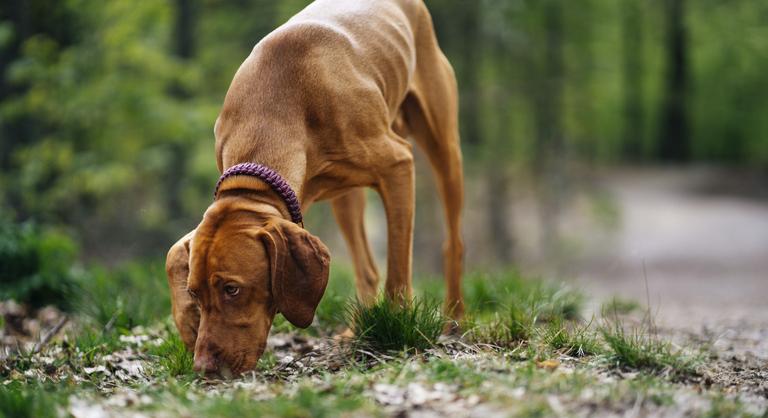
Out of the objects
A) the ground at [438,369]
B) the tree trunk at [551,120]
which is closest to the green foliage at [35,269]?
the ground at [438,369]

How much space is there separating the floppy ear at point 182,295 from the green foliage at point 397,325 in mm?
896

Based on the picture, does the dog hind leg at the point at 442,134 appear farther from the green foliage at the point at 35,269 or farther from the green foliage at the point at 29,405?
the green foliage at the point at 35,269

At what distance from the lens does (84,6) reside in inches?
367

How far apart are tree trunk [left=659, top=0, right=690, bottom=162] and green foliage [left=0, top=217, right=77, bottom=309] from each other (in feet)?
72.4

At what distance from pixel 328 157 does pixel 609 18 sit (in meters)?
20.7

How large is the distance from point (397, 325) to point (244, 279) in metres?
0.97

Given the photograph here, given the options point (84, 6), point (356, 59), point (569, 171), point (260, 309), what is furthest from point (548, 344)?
point (569, 171)

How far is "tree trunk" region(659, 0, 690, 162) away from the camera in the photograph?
25.5 metres

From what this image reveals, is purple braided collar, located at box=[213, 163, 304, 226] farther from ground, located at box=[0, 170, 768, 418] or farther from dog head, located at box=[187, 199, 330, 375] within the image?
ground, located at box=[0, 170, 768, 418]

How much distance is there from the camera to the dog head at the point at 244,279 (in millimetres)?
3420

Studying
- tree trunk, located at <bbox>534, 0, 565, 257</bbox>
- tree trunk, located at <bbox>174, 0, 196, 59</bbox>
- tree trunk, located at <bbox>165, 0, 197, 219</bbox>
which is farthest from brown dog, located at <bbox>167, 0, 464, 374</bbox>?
tree trunk, located at <bbox>534, 0, 565, 257</bbox>

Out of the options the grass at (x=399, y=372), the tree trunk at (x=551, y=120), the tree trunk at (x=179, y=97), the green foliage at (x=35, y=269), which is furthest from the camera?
the tree trunk at (x=551, y=120)

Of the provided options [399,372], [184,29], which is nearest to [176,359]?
[399,372]

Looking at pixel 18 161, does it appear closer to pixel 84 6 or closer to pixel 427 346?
pixel 84 6
